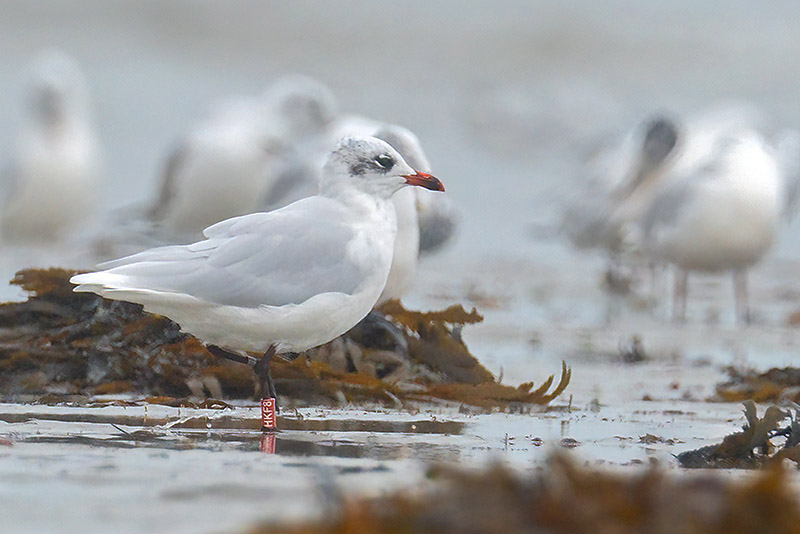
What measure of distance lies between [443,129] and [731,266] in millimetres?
10498

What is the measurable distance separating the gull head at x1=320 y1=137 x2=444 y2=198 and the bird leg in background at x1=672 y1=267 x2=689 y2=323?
4.45 m

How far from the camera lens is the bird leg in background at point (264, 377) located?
13.4 feet

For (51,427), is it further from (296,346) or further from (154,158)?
(154,158)

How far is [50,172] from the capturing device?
13.4 metres

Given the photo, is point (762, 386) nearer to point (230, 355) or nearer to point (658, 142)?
point (230, 355)

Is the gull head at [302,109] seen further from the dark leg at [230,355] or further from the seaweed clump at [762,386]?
the dark leg at [230,355]

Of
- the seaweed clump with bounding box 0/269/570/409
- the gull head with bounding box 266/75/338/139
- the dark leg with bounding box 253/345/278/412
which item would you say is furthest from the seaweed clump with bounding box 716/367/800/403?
the gull head with bounding box 266/75/338/139

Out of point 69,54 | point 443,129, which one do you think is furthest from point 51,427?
point 69,54

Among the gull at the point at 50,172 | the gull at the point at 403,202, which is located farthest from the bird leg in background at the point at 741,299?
the gull at the point at 50,172

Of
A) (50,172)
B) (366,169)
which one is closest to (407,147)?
(366,169)

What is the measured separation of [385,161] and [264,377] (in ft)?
2.74

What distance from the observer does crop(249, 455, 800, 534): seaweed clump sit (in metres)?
2.29

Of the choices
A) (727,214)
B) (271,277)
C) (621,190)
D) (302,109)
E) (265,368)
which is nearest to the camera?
(271,277)

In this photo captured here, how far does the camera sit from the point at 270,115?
11742 millimetres
